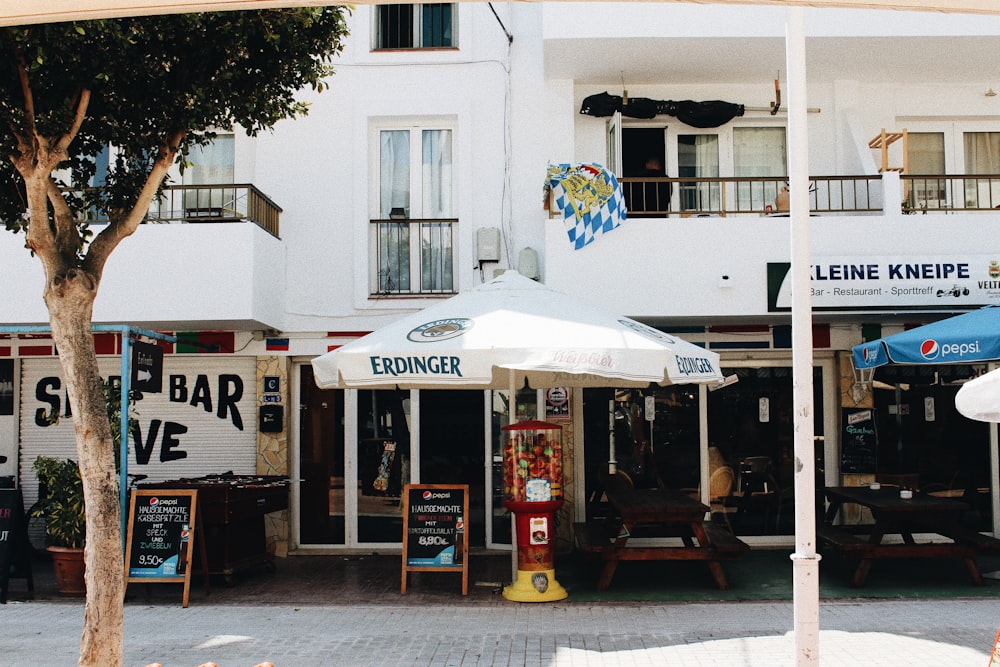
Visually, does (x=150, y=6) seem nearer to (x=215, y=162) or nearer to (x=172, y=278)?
(x=172, y=278)

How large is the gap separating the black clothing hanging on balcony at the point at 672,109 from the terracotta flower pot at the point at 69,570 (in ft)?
24.8

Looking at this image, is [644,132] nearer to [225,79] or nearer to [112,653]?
[225,79]

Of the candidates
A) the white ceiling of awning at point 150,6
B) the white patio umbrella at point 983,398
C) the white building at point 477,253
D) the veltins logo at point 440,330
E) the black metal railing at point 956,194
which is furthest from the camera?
the black metal railing at point 956,194

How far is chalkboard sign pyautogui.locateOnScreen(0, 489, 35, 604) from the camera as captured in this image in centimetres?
866

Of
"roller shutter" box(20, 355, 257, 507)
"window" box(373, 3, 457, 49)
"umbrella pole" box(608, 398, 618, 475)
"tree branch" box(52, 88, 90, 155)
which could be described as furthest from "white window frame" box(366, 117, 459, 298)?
"tree branch" box(52, 88, 90, 155)

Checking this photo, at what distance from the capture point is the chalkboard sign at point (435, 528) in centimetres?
895

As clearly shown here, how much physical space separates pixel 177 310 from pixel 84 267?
14.5ft

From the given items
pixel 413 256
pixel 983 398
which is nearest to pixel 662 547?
pixel 983 398

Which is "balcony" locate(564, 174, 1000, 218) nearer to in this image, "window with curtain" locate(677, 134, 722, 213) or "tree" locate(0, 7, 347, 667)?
"window with curtain" locate(677, 134, 722, 213)

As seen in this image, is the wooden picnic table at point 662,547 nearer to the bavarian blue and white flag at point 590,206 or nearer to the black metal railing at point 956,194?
the bavarian blue and white flag at point 590,206

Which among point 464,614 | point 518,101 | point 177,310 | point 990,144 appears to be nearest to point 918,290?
point 990,144

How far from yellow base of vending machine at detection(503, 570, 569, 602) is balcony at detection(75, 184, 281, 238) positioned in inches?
193

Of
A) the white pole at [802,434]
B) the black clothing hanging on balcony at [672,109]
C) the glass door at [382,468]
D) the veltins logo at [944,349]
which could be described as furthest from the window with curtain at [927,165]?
the white pole at [802,434]

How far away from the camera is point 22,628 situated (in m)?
7.79
